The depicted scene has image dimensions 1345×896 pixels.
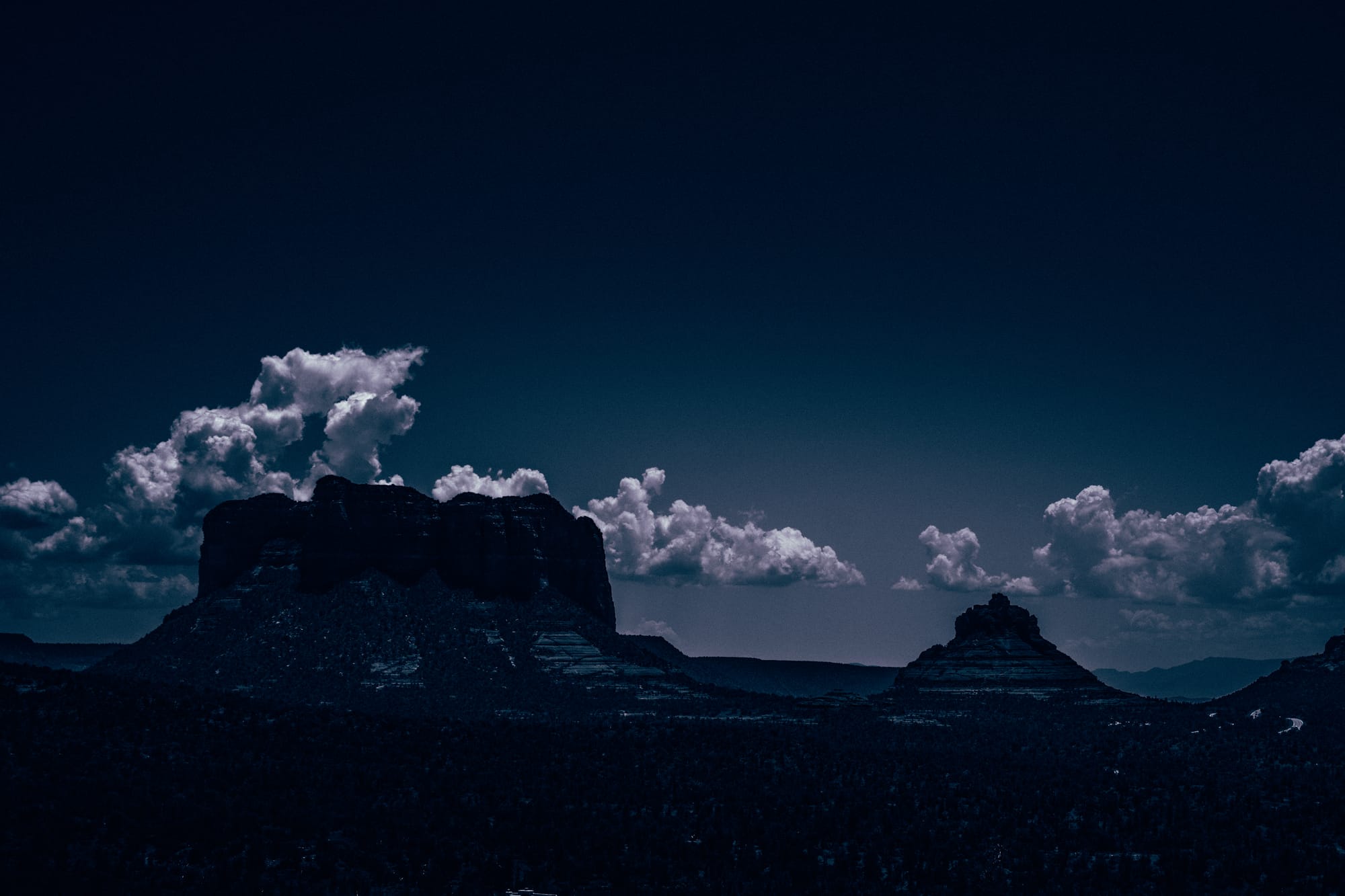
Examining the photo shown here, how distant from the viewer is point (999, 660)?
606ft

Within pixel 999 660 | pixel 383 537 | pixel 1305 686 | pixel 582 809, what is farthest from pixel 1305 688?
pixel 383 537

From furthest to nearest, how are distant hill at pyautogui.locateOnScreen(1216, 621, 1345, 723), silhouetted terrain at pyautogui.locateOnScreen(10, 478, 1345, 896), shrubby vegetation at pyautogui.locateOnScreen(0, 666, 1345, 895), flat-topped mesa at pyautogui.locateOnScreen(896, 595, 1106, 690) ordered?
flat-topped mesa at pyautogui.locateOnScreen(896, 595, 1106, 690) < distant hill at pyautogui.locateOnScreen(1216, 621, 1345, 723) < silhouetted terrain at pyautogui.locateOnScreen(10, 478, 1345, 896) < shrubby vegetation at pyautogui.locateOnScreen(0, 666, 1345, 895)

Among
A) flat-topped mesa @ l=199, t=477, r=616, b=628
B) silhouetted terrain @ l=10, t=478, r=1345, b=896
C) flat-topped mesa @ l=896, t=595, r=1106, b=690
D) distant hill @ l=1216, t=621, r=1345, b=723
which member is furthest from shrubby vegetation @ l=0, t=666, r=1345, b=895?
flat-topped mesa @ l=199, t=477, r=616, b=628

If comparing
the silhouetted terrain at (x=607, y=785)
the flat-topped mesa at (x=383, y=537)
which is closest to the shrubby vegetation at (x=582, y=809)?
the silhouetted terrain at (x=607, y=785)

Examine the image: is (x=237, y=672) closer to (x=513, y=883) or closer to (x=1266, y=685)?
(x=513, y=883)

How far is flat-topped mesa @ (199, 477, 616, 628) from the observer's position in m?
187

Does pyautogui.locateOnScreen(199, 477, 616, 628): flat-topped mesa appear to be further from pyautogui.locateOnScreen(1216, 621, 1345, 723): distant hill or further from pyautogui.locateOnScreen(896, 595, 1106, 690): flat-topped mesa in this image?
pyautogui.locateOnScreen(1216, 621, 1345, 723): distant hill

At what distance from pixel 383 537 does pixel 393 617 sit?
16.2 meters

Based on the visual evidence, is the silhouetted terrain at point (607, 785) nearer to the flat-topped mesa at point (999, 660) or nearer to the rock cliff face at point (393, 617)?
the rock cliff face at point (393, 617)

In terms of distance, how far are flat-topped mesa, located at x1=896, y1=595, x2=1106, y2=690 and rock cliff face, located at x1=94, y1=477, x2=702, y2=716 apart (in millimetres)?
42361

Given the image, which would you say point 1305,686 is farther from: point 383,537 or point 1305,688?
point 383,537

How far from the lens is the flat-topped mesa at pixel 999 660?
17975 centimetres

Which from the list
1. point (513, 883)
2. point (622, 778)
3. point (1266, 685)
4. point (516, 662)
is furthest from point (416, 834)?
point (1266, 685)

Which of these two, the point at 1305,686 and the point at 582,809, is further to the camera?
the point at 1305,686
